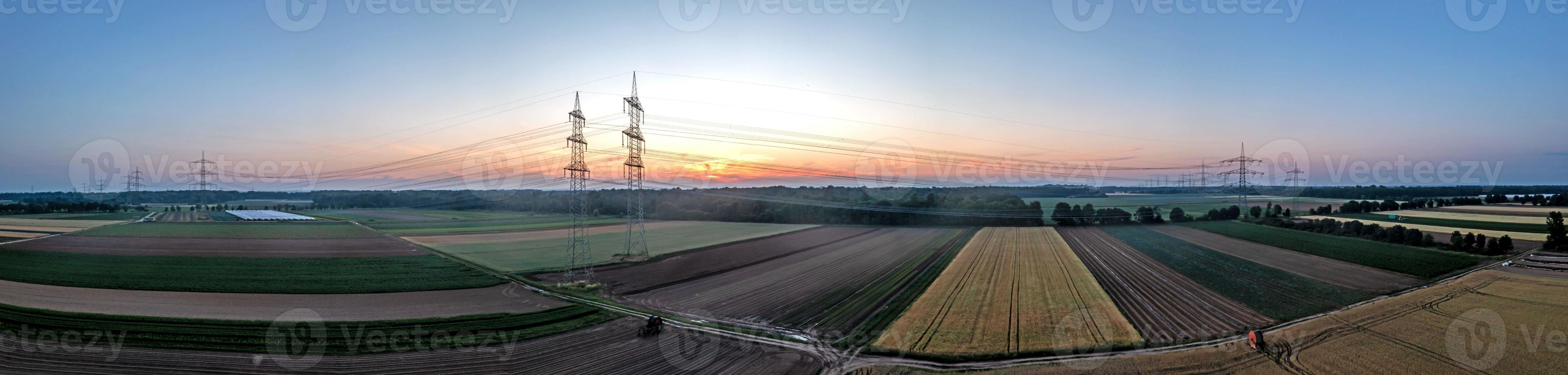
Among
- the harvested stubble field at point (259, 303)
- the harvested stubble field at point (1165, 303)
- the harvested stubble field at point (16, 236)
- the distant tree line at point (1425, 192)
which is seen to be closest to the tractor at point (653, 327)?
the harvested stubble field at point (259, 303)

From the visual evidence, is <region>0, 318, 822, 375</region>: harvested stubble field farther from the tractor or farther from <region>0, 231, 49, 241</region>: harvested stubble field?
<region>0, 231, 49, 241</region>: harvested stubble field

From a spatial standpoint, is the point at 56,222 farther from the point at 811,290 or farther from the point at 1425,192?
the point at 1425,192

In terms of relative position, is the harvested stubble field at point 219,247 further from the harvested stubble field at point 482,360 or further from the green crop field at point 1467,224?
the green crop field at point 1467,224

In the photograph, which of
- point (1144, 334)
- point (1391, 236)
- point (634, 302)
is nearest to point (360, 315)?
point (634, 302)

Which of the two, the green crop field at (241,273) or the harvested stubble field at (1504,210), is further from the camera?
the harvested stubble field at (1504,210)

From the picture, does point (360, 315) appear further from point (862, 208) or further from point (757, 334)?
point (862, 208)

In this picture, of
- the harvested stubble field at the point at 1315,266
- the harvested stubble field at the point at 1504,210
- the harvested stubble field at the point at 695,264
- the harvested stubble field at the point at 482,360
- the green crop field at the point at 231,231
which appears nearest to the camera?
the harvested stubble field at the point at 482,360
